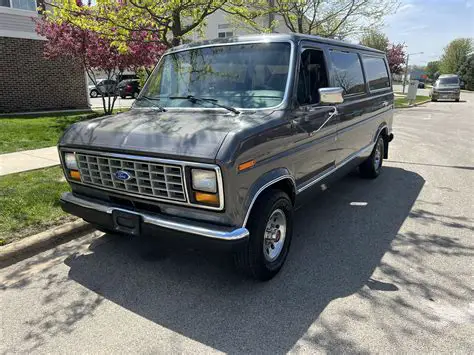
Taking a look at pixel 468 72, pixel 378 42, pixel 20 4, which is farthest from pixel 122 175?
pixel 468 72

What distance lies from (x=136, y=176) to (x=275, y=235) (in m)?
1.38

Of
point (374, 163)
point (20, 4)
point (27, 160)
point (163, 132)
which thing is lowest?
point (374, 163)

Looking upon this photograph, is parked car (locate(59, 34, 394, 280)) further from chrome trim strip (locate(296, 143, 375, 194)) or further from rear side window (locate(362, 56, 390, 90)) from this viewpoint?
rear side window (locate(362, 56, 390, 90))

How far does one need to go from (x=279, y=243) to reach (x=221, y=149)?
1302mm

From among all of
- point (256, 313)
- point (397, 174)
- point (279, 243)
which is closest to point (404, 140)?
point (397, 174)

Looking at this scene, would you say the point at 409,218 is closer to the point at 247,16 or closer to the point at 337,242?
the point at 337,242

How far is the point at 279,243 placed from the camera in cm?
359

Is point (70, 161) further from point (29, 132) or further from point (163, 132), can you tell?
point (29, 132)

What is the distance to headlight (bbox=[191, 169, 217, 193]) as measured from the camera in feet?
9.07

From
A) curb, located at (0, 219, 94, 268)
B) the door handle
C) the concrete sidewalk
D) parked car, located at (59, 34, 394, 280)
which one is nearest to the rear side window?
parked car, located at (59, 34, 394, 280)

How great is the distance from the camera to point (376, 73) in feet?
20.5

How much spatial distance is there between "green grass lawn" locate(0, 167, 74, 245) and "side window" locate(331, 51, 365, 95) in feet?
12.2

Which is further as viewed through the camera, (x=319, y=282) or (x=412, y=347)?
(x=319, y=282)

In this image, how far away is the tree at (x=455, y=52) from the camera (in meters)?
67.6
